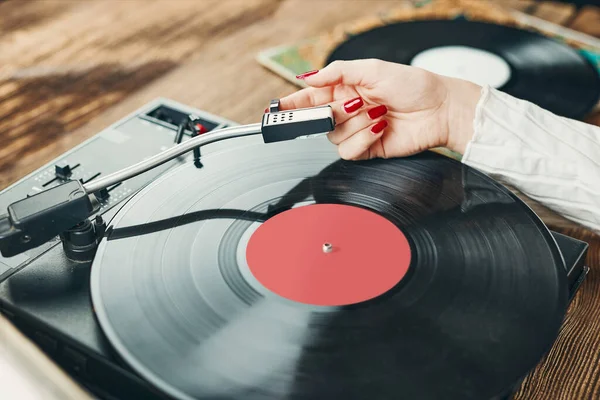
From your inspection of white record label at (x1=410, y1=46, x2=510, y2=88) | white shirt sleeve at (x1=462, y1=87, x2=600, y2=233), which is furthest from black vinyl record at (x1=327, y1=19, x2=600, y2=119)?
white shirt sleeve at (x1=462, y1=87, x2=600, y2=233)

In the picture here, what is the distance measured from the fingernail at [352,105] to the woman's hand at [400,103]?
18 millimetres

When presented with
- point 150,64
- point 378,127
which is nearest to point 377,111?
point 378,127

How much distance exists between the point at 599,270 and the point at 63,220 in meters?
0.78

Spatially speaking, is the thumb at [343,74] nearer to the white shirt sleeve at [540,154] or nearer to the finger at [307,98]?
the finger at [307,98]

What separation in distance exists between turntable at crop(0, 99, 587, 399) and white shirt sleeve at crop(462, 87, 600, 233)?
0.10 m

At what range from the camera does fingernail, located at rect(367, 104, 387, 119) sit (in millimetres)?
995

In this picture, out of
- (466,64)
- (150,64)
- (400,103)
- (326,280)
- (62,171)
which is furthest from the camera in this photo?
(150,64)

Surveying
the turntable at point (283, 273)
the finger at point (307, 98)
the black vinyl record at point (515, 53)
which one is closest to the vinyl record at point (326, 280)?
the turntable at point (283, 273)

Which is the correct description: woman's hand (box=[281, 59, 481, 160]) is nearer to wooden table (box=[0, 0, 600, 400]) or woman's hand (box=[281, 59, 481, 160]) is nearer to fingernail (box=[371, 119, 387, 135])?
fingernail (box=[371, 119, 387, 135])

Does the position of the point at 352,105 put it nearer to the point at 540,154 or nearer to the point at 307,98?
the point at 307,98

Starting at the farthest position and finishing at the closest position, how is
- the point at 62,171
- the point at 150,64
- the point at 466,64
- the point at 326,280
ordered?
the point at 150,64 → the point at 466,64 → the point at 62,171 → the point at 326,280

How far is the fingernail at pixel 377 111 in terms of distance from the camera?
Result: 39.2 inches

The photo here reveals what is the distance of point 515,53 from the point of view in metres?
1.35

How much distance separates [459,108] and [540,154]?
0.15 metres
